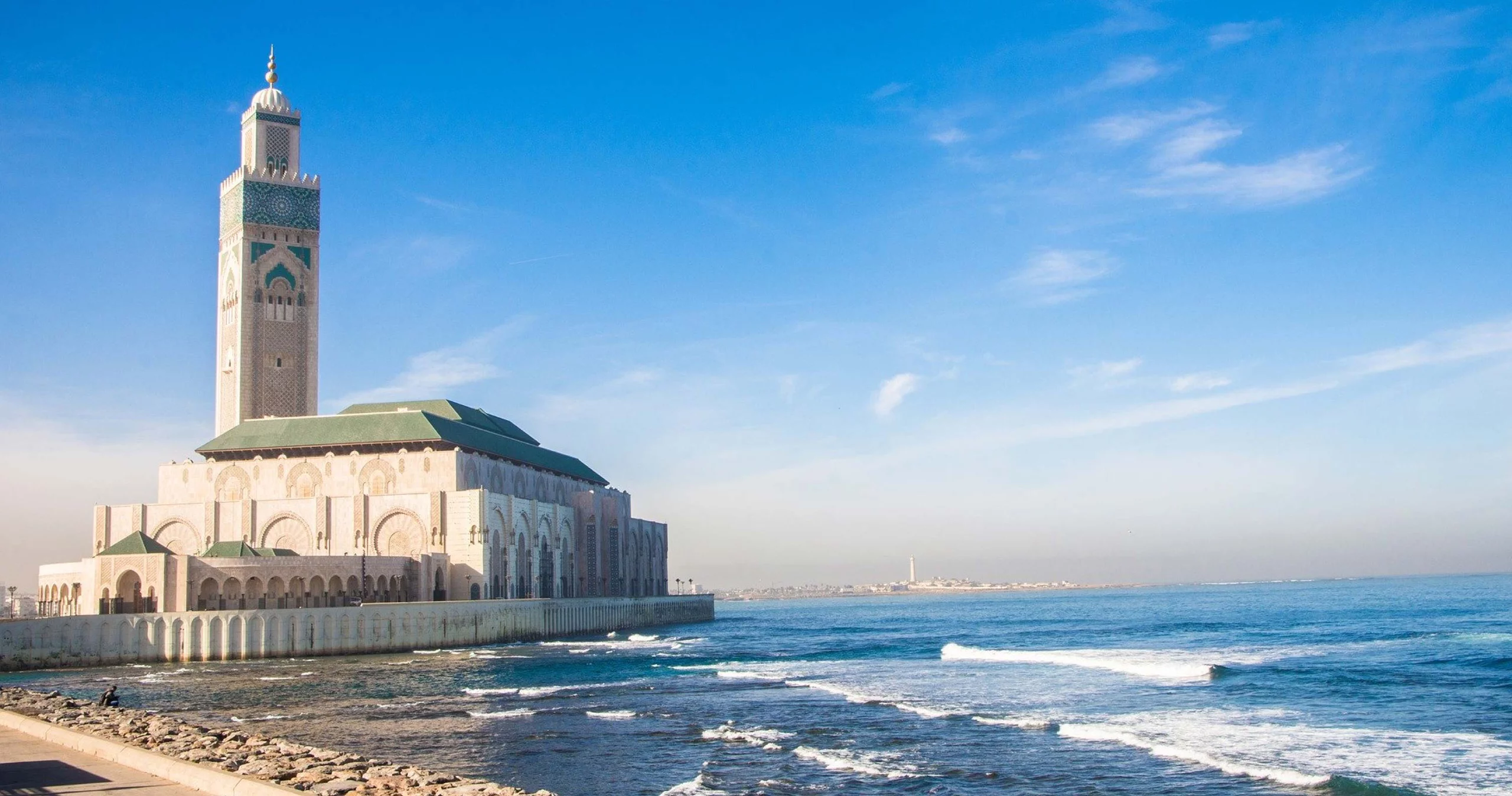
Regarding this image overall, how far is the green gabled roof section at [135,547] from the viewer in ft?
201

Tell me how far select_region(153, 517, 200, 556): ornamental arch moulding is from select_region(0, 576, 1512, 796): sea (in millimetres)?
25960

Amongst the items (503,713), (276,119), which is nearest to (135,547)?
(503,713)

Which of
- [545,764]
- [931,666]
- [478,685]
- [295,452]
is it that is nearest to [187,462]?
[295,452]

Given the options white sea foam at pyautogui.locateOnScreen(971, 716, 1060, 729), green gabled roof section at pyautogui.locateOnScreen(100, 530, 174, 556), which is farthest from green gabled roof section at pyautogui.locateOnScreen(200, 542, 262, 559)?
white sea foam at pyautogui.locateOnScreen(971, 716, 1060, 729)

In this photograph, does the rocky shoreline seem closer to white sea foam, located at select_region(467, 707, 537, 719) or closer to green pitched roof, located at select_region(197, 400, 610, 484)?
white sea foam, located at select_region(467, 707, 537, 719)

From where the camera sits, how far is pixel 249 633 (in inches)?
2330

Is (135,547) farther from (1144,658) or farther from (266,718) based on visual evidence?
(1144,658)

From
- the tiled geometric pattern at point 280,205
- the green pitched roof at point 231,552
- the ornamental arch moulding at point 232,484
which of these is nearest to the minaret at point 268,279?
the tiled geometric pattern at point 280,205

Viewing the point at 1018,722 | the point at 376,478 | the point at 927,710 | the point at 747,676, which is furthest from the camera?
the point at 376,478

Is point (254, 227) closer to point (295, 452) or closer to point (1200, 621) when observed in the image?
point (295, 452)

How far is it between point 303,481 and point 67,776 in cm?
7004

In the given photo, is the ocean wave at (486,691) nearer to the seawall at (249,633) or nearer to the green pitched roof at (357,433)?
the seawall at (249,633)

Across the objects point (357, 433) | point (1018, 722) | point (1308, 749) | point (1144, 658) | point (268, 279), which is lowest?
point (1144, 658)

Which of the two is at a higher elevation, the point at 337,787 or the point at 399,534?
the point at 399,534
